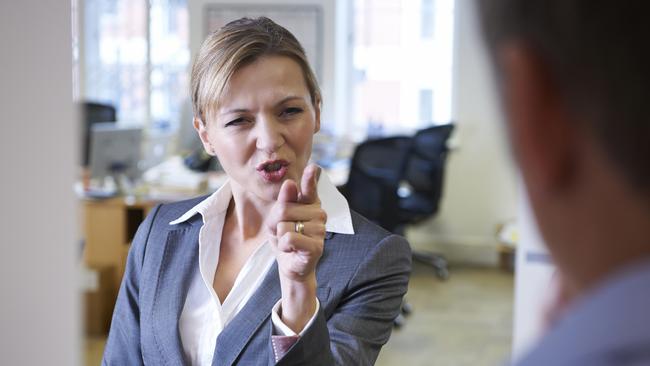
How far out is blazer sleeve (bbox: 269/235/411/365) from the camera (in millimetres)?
1362

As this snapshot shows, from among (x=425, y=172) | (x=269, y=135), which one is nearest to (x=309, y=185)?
(x=269, y=135)

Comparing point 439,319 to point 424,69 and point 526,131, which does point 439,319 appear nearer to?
point 424,69

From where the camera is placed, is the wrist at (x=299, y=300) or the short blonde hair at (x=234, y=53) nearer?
the wrist at (x=299, y=300)

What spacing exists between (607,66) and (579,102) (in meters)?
0.02

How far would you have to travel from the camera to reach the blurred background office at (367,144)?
14.9 ft

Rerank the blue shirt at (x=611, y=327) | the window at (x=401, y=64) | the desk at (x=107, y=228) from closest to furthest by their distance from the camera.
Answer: the blue shirt at (x=611, y=327) < the desk at (x=107, y=228) < the window at (x=401, y=64)

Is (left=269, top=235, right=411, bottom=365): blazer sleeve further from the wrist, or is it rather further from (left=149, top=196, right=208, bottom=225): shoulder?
(left=149, top=196, right=208, bottom=225): shoulder

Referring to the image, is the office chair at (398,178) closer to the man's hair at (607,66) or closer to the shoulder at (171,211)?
the shoulder at (171,211)

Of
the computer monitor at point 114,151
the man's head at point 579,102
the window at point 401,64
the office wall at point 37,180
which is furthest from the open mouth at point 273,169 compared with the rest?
the window at point 401,64

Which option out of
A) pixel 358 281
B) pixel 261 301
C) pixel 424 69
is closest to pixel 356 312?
pixel 358 281

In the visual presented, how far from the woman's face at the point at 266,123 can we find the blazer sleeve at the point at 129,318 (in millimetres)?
264

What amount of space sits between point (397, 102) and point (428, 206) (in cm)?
134

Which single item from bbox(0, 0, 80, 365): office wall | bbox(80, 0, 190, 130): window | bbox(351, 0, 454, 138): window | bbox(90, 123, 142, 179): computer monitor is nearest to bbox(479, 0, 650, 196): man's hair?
bbox(0, 0, 80, 365): office wall

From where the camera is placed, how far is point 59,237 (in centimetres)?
189
